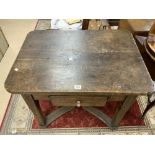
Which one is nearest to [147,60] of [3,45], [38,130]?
[38,130]

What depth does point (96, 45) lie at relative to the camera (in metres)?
1.23

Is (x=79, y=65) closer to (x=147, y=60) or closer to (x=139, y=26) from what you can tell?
(x=147, y=60)

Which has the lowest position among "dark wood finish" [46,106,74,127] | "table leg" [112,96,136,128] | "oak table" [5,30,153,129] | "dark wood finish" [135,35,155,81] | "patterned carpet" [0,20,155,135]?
"patterned carpet" [0,20,155,135]

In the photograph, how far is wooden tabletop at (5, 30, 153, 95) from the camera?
3.20 ft

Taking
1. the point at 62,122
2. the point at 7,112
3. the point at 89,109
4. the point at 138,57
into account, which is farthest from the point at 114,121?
the point at 7,112

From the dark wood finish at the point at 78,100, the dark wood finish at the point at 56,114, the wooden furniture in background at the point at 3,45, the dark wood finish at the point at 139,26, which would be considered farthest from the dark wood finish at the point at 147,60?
the wooden furniture in background at the point at 3,45

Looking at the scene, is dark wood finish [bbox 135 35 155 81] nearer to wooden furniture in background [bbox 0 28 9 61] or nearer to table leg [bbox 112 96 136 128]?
table leg [bbox 112 96 136 128]

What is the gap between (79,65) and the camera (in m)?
1.10

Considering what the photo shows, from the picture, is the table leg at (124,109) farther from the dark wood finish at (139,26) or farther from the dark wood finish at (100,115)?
the dark wood finish at (139,26)

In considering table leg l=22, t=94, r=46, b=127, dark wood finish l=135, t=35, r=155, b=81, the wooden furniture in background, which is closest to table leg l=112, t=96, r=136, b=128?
dark wood finish l=135, t=35, r=155, b=81

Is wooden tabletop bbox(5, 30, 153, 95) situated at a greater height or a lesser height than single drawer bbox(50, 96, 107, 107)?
greater
